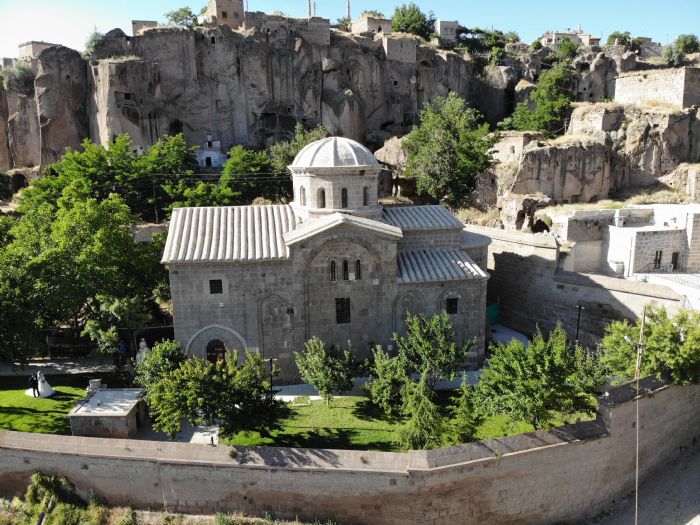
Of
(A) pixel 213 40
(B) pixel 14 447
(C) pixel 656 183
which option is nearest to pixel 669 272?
(C) pixel 656 183

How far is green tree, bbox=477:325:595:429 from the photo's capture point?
1462 cm

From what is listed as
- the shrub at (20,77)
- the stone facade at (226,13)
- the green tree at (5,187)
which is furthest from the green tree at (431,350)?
the shrub at (20,77)

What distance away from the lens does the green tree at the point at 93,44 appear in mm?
41406

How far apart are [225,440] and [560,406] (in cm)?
1000

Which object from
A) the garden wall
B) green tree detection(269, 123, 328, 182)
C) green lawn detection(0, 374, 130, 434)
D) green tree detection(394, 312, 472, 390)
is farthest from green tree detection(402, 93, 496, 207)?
green lawn detection(0, 374, 130, 434)

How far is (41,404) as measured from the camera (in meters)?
17.9

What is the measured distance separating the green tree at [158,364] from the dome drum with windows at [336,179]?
7151mm

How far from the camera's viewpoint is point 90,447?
48.3 ft

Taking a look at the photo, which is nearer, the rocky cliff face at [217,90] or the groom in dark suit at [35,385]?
the groom in dark suit at [35,385]

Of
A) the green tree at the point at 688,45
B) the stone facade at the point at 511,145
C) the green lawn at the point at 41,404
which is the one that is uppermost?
the green tree at the point at 688,45

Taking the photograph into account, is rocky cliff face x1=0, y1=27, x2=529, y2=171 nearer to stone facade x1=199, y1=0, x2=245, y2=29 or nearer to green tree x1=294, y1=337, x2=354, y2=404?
stone facade x1=199, y1=0, x2=245, y2=29

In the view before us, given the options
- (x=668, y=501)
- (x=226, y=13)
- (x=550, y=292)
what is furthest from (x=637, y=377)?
(x=226, y=13)

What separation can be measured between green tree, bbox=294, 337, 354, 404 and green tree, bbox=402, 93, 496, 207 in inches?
863

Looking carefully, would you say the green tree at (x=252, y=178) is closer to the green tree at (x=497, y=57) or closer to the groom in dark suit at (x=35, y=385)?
the groom in dark suit at (x=35, y=385)
